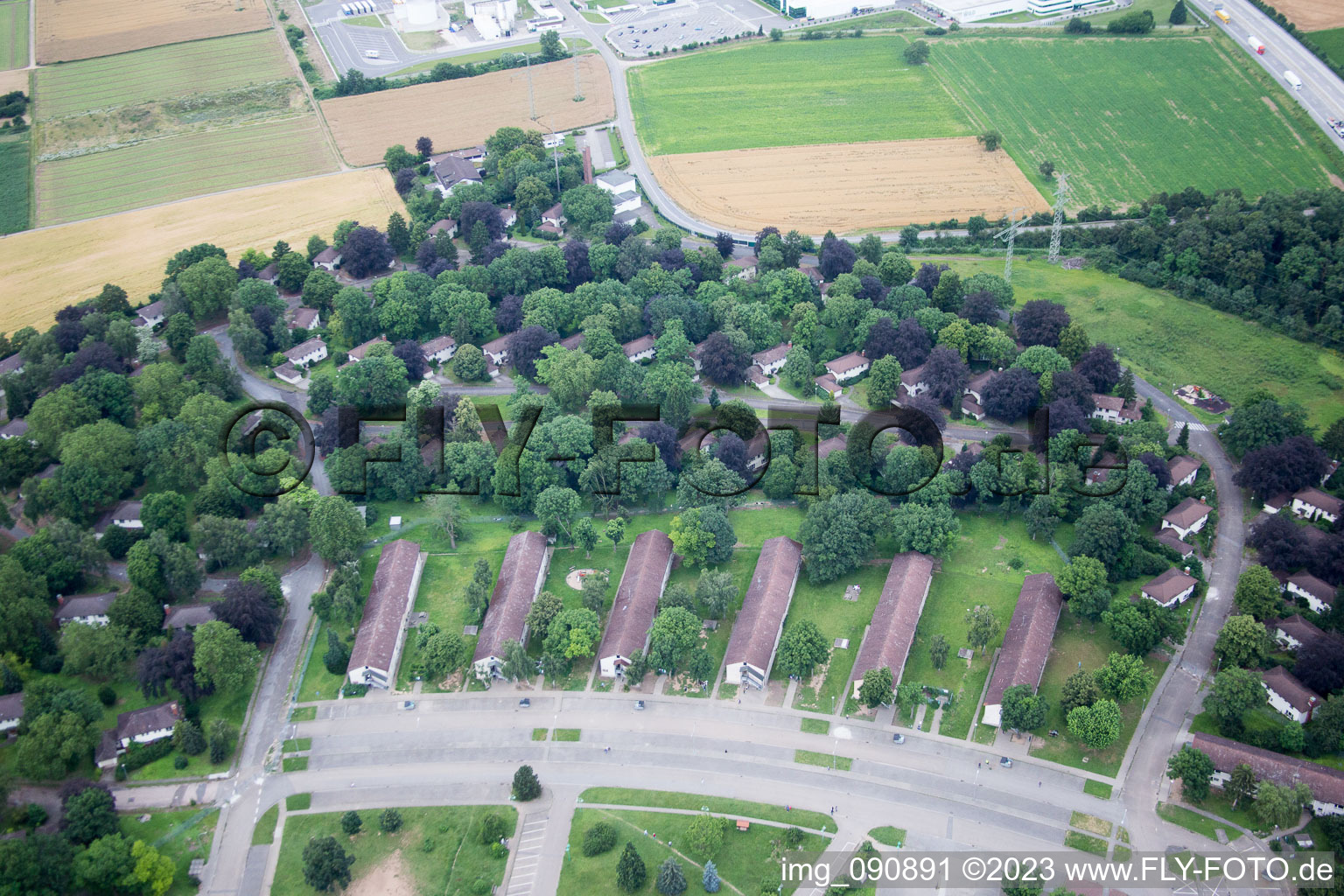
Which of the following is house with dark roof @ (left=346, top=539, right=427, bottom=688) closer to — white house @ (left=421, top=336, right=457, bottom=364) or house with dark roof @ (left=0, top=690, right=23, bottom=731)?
house with dark roof @ (left=0, top=690, right=23, bottom=731)

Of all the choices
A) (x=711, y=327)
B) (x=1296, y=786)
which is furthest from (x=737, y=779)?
(x=711, y=327)

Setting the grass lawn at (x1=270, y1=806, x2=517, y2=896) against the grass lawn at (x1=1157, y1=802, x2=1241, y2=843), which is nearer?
the grass lawn at (x1=1157, y1=802, x2=1241, y2=843)

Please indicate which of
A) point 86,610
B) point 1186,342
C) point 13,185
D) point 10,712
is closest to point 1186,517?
point 1186,342

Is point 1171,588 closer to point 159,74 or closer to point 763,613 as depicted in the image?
point 763,613

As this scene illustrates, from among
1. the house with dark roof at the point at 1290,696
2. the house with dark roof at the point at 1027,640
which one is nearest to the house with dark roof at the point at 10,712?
the house with dark roof at the point at 1027,640

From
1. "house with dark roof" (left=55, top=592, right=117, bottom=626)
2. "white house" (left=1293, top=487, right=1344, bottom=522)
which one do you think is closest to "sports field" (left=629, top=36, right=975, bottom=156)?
"white house" (left=1293, top=487, right=1344, bottom=522)

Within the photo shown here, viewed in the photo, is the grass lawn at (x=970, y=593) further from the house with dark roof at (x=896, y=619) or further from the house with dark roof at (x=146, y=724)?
the house with dark roof at (x=146, y=724)

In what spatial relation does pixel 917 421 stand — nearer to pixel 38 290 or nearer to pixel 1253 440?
pixel 1253 440
